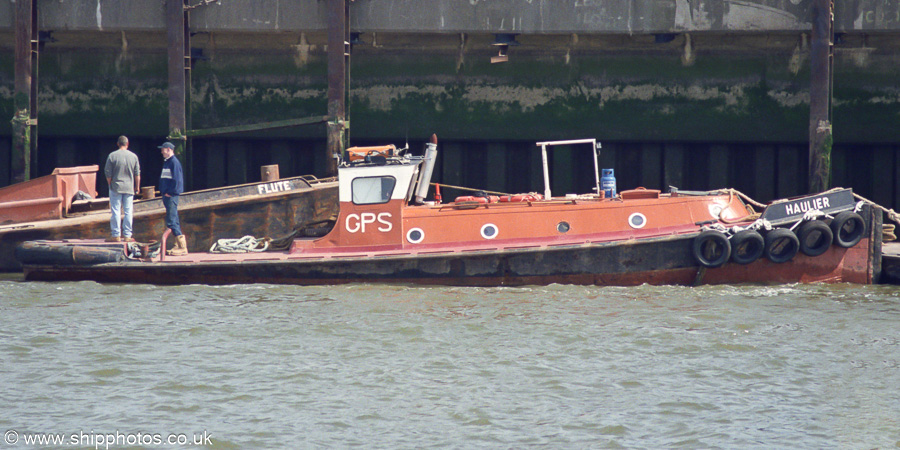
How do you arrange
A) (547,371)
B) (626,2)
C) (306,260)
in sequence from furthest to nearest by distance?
(626,2), (306,260), (547,371)

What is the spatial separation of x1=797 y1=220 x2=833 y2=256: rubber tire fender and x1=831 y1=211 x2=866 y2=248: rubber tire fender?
0.09m

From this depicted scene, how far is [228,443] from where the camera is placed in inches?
226

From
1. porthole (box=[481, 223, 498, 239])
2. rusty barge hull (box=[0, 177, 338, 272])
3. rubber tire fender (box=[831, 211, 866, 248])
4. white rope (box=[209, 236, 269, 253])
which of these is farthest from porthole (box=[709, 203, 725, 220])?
white rope (box=[209, 236, 269, 253])

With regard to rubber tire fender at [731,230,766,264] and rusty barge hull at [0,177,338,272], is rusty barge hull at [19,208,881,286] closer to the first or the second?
rubber tire fender at [731,230,766,264]

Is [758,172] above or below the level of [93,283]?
above

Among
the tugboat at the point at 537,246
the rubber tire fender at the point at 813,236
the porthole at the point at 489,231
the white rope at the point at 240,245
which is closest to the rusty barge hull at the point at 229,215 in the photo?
the white rope at the point at 240,245

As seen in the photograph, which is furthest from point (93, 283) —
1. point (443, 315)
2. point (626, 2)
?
point (626, 2)

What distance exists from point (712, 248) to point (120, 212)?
648 cm

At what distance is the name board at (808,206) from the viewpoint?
32.6ft

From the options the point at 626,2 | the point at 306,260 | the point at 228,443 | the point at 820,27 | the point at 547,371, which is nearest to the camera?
the point at 228,443

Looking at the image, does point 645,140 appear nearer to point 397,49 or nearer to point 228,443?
point 397,49

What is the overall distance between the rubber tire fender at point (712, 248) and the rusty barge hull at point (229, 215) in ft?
13.8

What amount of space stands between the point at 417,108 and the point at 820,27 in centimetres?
545

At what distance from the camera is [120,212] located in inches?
419
